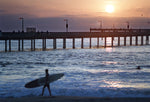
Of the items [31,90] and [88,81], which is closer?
[31,90]

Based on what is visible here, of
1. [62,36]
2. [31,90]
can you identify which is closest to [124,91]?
[31,90]

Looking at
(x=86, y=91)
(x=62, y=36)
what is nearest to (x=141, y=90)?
(x=86, y=91)

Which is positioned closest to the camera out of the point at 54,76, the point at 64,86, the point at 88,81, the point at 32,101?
the point at 32,101

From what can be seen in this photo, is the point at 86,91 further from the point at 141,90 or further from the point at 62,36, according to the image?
the point at 62,36

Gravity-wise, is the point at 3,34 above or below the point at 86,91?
above

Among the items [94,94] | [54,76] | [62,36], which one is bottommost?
[94,94]

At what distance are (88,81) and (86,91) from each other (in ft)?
11.7

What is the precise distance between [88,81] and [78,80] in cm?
81

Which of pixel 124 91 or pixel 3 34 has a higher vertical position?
pixel 3 34

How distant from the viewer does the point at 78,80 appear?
1914cm

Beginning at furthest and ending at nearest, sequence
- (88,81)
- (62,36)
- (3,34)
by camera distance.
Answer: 1. (62,36)
2. (3,34)
3. (88,81)

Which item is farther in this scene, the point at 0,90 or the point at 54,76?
the point at 0,90

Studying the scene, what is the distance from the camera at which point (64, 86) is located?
1666 cm

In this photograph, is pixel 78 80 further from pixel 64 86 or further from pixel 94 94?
pixel 94 94
